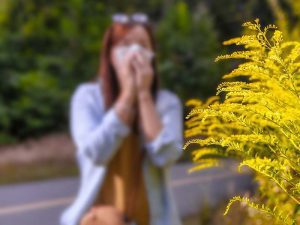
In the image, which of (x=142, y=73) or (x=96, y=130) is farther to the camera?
(x=142, y=73)

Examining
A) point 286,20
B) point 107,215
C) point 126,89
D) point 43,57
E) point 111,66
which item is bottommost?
point 107,215

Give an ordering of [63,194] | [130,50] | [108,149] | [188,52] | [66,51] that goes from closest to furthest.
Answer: [108,149]
[130,50]
[63,194]
[188,52]
[66,51]

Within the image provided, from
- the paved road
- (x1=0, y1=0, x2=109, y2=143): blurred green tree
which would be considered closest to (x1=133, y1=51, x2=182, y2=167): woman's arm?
the paved road

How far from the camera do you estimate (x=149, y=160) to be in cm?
321

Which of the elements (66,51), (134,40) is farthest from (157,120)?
(66,51)

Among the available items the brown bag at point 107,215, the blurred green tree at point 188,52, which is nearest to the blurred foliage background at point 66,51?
the blurred green tree at point 188,52

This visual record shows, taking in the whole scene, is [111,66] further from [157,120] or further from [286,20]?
[286,20]

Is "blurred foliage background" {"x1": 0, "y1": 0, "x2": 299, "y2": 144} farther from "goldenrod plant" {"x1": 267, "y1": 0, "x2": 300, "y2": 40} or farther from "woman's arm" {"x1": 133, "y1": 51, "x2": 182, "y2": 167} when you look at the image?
"woman's arm" {"x1": 133, "y1": 51, "x2": 182, "y2": 167}

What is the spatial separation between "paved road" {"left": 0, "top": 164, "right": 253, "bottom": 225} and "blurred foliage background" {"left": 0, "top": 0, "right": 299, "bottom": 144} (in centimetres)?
273

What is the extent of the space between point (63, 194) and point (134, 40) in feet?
22.6

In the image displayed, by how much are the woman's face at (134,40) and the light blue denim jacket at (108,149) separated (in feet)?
0.54

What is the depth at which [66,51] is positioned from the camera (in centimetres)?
1597

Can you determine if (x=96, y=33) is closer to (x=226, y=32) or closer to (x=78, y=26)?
(x=78, y=26)

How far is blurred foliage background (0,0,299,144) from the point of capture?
1395 cm
